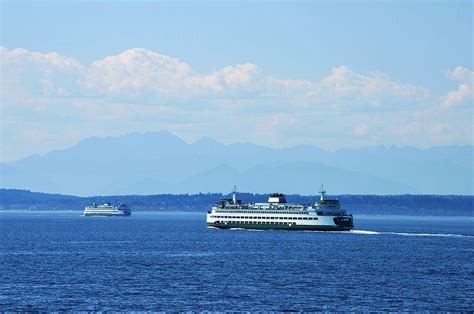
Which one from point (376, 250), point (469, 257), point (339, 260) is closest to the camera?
point (339, 260)

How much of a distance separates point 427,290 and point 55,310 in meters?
38.9

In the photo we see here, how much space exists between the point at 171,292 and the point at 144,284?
7.49m

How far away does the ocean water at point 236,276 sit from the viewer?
8919cm

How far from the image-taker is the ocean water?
89.2m

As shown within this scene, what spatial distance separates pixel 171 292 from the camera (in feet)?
317

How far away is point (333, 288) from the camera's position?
101 meters

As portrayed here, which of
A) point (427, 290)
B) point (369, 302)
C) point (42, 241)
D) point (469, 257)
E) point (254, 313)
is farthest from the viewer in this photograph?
point (42, 241)

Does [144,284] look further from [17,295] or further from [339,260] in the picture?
[339,260]

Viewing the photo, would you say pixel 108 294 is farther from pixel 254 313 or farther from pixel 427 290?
pixel 427 290

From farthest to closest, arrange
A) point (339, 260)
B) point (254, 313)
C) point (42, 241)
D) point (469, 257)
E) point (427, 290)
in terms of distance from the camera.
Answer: point (42, 241) → point (469, 257) → point (339, 260) → point (427, 290) → point (254, 313)

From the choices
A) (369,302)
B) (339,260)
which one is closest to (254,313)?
(369,302)

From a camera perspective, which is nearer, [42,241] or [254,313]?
[254,313]

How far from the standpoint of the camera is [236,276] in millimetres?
112562

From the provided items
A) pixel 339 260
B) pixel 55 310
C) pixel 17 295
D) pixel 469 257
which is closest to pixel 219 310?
pixel 55 310
